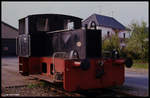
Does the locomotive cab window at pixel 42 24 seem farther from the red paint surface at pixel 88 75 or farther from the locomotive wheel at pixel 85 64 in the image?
the locomotive wheel at pixel 85 64

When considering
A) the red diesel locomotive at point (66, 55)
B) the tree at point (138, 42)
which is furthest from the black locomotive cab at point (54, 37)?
the tree at point (138, 42)

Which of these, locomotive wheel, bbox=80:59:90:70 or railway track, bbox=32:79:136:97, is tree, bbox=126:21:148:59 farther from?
locomotive wheel, bbox=80:59:90:70

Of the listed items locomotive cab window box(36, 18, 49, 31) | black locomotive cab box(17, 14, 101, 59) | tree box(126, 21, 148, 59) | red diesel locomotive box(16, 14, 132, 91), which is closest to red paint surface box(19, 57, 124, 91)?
red diesel locomotive box(16, 14, 132, 91)

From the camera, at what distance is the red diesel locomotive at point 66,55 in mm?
5734

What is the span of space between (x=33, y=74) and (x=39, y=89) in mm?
1305

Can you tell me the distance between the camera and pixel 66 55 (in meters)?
6.96

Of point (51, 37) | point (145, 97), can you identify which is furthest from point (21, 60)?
point (145, 97)

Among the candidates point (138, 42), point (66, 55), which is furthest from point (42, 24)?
point (138, 42)

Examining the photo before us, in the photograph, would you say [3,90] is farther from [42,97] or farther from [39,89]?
[42,97]

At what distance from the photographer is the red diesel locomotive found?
573cm

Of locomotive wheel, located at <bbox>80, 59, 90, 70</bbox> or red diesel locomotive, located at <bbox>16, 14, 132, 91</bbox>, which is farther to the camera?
red diesel locomotive, located at <bbox>16, 14, 132, 91</bbox>

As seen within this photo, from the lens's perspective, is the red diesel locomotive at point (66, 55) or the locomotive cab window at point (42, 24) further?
the locomotive cab window at point (42, 24)

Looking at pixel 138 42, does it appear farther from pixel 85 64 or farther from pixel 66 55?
pixel 85 64

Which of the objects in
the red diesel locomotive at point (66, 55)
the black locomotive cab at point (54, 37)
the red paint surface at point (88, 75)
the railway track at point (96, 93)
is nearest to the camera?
the red paint surface at point (88, 75)
